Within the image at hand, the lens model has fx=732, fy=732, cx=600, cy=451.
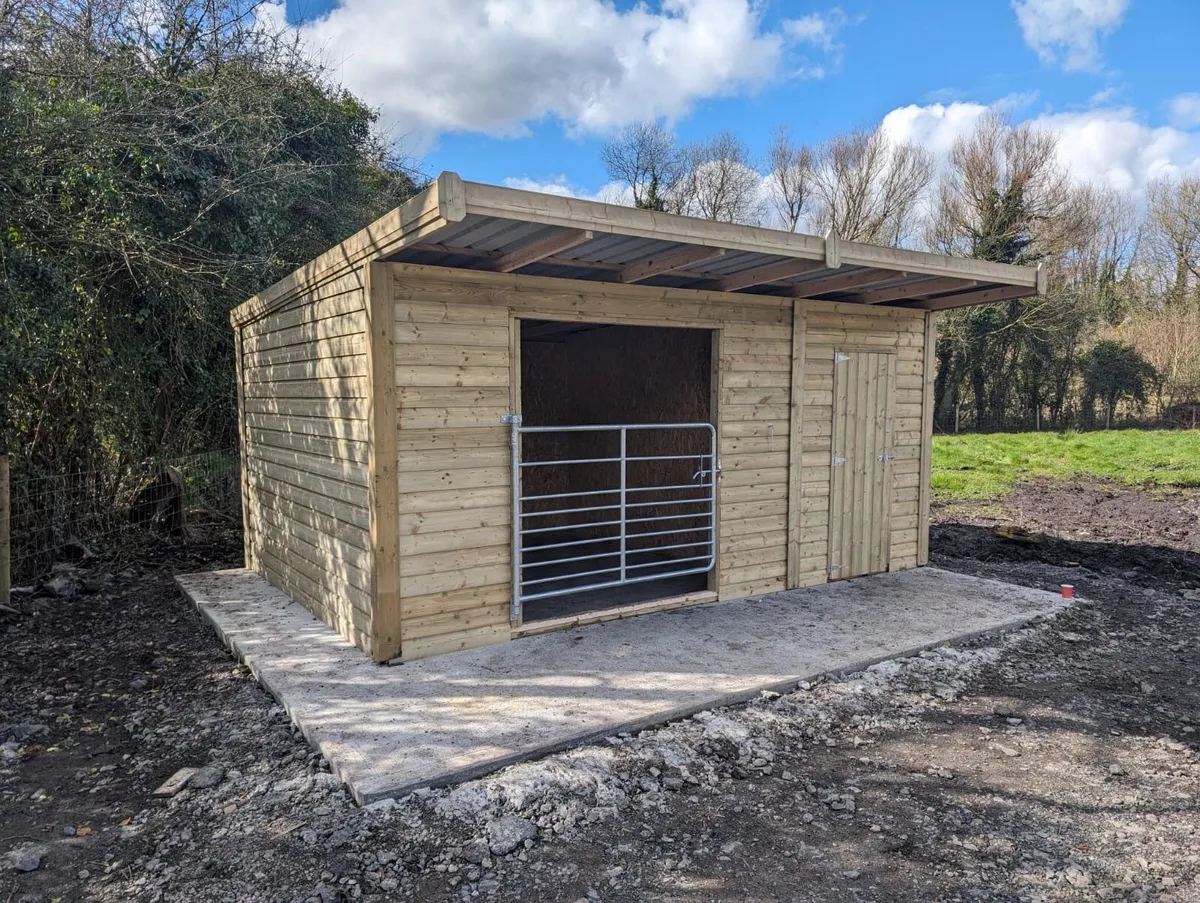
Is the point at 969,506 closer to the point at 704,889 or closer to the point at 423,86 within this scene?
the point at 704,889

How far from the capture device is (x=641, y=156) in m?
21.9

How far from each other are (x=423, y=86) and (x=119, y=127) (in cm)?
575

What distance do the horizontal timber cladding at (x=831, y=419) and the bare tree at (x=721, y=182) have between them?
17.0 metres

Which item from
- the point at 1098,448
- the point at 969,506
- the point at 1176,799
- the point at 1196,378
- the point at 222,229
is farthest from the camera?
the point at 1196,378

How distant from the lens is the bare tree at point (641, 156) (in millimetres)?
21766

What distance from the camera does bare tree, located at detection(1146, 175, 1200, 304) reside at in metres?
18.3

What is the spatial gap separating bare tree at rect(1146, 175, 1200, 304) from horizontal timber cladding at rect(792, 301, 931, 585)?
17.6 metres

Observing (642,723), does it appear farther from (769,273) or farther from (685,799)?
(769,273)

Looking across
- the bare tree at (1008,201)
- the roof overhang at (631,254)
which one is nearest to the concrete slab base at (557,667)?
the roof overhang at (631,254)

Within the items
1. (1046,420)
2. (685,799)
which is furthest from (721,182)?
(685,799)

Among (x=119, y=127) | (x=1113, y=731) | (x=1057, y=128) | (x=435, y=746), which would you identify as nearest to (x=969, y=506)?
(x=1113, y=731)

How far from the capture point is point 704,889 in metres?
1.95

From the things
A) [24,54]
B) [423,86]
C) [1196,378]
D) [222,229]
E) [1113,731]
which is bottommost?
[1113,731]

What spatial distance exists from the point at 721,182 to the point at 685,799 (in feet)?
71.5
